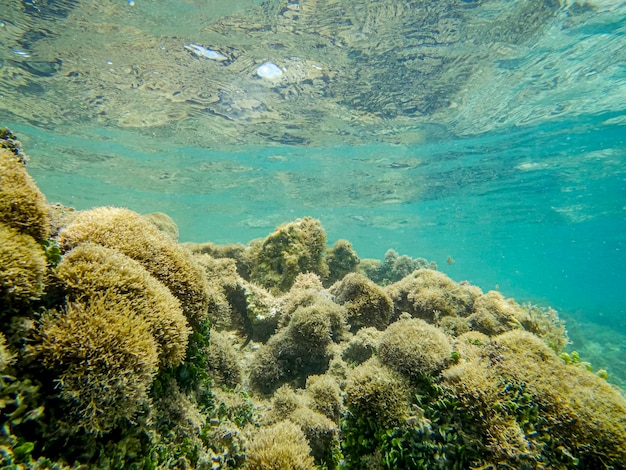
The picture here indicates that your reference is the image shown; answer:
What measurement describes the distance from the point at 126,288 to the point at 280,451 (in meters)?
2.37

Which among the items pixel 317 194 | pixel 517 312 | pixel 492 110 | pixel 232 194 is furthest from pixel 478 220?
pixel 517 312

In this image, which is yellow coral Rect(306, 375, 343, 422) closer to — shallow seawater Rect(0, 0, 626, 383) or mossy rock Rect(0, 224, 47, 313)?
mossy rock Rect(0, 224, 47, 313)

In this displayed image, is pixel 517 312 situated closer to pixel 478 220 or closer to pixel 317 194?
pixel 317 194

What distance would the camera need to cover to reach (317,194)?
111 ft

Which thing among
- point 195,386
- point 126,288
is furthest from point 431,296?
point 126,288

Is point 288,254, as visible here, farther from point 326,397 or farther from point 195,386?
point 195,386

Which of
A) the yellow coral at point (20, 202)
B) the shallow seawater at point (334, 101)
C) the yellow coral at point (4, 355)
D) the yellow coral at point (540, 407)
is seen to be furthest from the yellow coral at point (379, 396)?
the shallow seawater at point (334, 101)

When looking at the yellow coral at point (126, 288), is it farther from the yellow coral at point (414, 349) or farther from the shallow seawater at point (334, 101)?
the shallow seawater at point (334, 101)

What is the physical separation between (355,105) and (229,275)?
43.8 ft

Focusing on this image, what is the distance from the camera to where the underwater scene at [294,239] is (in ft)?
8.19

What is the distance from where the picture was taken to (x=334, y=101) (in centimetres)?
1644

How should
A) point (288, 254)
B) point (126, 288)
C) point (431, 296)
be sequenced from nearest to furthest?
point (126, 288) → point (431, 296) → point (288, 254)

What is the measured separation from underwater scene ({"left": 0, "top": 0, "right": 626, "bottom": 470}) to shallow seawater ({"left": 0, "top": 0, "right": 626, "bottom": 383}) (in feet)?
0.45

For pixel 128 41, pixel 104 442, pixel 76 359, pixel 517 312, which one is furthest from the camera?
pixel 128 41
